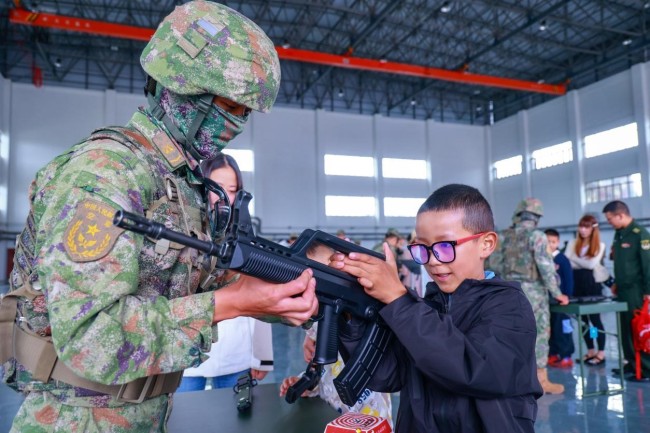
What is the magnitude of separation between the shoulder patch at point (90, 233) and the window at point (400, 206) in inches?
678

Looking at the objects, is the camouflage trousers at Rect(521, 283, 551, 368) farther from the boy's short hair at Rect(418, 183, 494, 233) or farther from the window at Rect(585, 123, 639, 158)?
the window at Rect(585, 123, 639, 158)

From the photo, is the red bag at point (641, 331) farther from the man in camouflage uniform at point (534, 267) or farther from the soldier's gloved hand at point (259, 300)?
the soldier's gloved hand at point (259, 300)

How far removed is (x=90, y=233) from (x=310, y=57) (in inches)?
520

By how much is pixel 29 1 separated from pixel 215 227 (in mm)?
14805

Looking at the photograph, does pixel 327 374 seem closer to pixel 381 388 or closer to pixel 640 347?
pixel 381 388

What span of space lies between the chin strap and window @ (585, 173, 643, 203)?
1582 cm

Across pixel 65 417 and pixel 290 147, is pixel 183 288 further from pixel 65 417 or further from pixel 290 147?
pixel 290 147

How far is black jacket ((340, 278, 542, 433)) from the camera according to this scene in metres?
1.07

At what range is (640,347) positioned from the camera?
458cm

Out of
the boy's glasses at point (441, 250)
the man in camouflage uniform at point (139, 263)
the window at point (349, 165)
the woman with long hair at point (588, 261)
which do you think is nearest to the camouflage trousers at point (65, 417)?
the man in camouflage uniform at point (139, 263)

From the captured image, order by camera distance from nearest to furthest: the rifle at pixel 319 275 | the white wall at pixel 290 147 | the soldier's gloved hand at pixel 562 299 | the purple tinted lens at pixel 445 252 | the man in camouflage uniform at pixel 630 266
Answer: the rifle at pixel 319 275
the purple tinted lens at pixel 445 252
the soldier's gloved hand at pixel 562 299
the man in camouflage uniform at pixel 630 266
the white wall at pixel 290 147

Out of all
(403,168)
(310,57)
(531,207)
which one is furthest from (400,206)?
(531,207)

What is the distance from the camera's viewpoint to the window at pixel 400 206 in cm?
1797

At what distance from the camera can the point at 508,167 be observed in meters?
19.1
